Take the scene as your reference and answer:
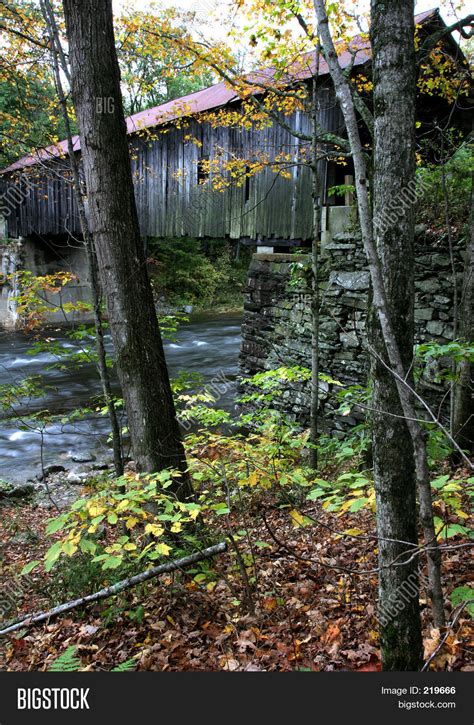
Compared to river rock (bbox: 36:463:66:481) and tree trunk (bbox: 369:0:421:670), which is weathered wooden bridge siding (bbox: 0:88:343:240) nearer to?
river rock (bbox: 36:463:66:481)

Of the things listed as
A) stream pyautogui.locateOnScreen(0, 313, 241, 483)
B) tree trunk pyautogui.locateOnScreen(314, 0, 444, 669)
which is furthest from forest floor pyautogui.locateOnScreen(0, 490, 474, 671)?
stream pyautogui.locateOnScreen(0, 313, 241, 483)

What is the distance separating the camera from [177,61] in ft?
20.1

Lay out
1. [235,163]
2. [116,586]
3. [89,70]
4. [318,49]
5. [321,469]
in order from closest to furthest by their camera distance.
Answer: [116,586] → [89,70] → [318,49] → [321,469] → [235,163]

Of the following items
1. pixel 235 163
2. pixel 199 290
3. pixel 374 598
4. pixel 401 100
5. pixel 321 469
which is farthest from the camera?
pixel 199 290

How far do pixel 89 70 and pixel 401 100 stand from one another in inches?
93.2

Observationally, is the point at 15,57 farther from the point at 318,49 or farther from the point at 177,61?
the point at 318,49

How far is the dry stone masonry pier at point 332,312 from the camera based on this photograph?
5.88 metres

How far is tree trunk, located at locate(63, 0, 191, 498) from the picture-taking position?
331cm

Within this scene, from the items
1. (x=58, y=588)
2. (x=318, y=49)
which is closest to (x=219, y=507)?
(x=58, y=588)

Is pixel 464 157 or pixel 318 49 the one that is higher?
pixel 318 49

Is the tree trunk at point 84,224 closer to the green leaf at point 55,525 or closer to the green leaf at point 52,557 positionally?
the green leaf at point 55,525

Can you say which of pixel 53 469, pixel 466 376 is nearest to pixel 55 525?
pixel 466 376

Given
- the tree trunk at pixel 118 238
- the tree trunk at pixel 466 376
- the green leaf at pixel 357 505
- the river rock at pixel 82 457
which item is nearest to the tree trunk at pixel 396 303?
the green leaf at pixel 357 505

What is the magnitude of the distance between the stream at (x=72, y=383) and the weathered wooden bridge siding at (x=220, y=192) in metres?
3.35
